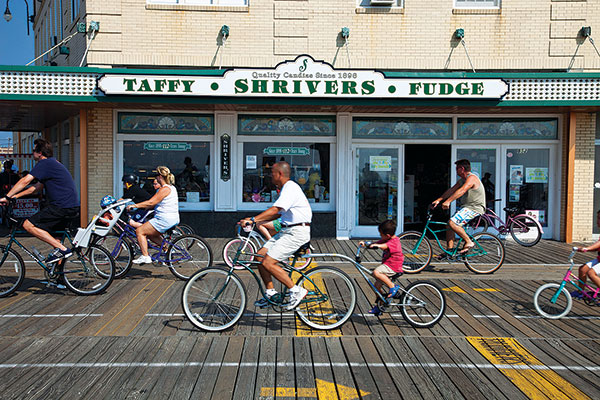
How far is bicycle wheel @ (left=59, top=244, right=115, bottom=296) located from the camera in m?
7.31

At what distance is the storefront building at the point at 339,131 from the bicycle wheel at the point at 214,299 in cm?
717

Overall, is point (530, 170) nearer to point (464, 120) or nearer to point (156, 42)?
point (464, 120)

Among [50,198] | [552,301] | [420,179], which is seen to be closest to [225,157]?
[420,179]

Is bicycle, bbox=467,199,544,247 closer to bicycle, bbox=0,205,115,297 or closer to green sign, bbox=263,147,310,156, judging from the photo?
green sign, bbox=263,147,310,156

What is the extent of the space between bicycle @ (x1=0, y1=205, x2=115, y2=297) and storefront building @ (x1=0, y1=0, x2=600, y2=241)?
17.8 ft

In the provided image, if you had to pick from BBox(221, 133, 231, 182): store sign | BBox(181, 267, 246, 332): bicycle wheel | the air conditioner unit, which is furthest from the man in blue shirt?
the air conditioner unit

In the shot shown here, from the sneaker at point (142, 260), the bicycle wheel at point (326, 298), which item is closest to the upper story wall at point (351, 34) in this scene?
the sneaker at point (142, 260)

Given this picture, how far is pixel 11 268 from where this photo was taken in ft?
23.2

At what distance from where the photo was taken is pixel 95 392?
4.23 m

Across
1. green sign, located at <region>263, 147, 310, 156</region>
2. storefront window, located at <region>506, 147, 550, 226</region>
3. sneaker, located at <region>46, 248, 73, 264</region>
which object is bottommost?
sneaker, located at <region>46, 248, 73, 264</region>

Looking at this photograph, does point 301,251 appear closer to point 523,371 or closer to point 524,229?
point 523,371

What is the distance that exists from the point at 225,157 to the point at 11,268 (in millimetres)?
6599

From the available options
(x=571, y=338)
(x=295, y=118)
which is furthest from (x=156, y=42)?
(x=571, y=338)

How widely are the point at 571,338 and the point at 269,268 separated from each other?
3417 mm
